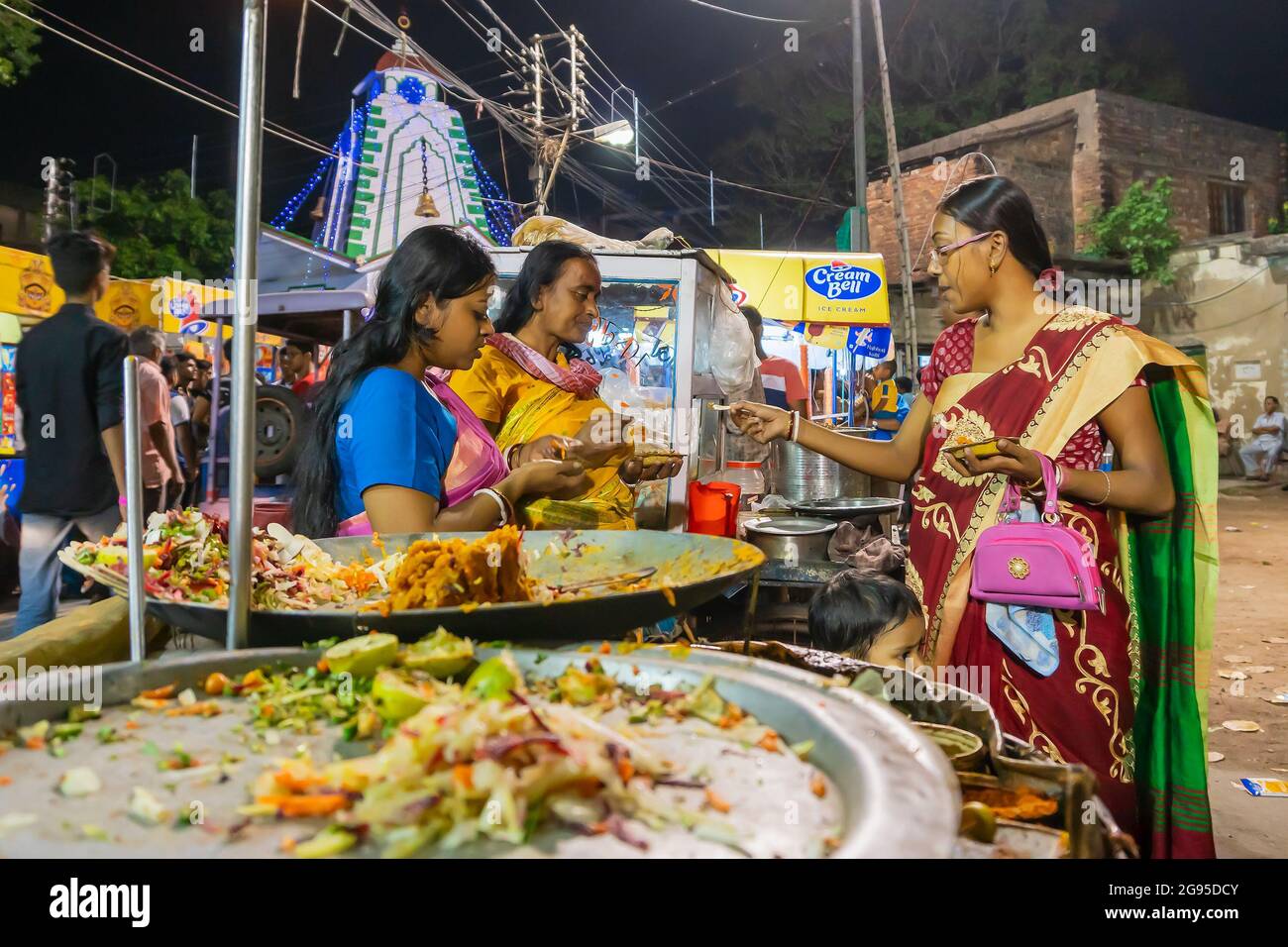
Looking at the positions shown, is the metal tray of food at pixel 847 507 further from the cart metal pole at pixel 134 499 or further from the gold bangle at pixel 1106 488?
the cart metal pole at pixel 134 499

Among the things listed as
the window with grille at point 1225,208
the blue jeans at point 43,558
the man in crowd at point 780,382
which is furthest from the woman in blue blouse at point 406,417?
the window with grille at point 1225,208

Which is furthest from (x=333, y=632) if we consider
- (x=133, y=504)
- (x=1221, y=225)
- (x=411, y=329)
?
(x=1221, y=225)

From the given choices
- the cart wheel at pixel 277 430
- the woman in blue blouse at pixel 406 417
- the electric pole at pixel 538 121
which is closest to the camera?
the woman in blue blouse at pixel 406 417

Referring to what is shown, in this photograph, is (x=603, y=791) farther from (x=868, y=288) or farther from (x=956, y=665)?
(x=868, y=288)

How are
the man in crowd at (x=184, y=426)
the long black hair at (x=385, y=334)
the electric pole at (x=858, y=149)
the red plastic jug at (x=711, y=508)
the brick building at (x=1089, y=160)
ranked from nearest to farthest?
the long black hair at (x=385, y=334)
the red plastic jug at (x=711, y=508)
the man in crowd at (x=184, y=426)
the electric pole at (x=858, y=149)
the brick building at (x=1089, y=160)

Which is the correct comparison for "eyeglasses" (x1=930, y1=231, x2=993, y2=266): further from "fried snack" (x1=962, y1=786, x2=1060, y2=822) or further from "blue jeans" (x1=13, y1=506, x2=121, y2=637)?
"blue jeans" (x1=13, y1=506, x2=121, y2=637)

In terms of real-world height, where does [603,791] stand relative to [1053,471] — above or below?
below

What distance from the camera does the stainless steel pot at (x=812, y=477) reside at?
538cm

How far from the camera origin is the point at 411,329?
7.84 ft

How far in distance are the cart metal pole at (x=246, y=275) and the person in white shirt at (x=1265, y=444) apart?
20.2 meters

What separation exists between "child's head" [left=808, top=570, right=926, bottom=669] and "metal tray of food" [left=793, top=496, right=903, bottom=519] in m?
1.63

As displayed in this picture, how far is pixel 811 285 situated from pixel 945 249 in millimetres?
9727

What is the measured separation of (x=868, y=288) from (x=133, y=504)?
39.8 ft

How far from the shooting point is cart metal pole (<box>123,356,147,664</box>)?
974 millimetres
